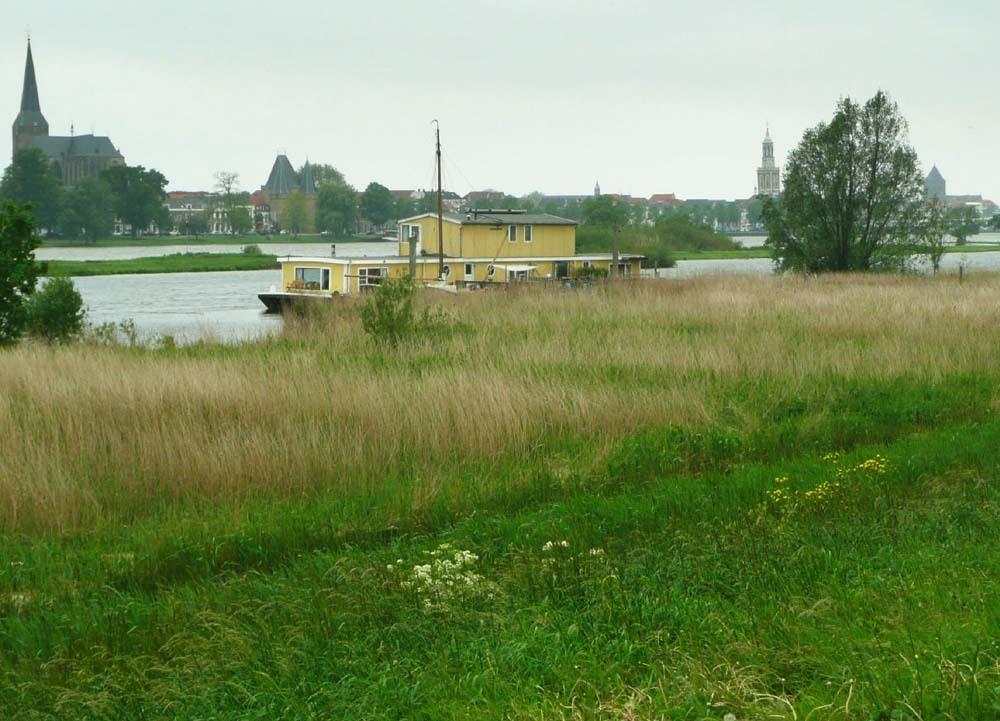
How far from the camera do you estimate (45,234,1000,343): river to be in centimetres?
3953

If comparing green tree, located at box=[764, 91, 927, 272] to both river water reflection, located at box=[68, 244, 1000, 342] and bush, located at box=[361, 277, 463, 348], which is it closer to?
river water reflection, located at box=[68, 244, 1000, 342]

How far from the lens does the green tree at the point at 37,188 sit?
111812 millimetres

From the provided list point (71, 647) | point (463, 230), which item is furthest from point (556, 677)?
point (463, 230)

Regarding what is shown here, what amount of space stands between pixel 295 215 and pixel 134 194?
23301mm

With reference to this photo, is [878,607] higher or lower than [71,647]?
higher

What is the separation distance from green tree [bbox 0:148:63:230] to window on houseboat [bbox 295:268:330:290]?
6904 cm

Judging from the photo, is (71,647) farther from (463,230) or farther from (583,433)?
(463,230)

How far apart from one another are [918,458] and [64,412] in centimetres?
889

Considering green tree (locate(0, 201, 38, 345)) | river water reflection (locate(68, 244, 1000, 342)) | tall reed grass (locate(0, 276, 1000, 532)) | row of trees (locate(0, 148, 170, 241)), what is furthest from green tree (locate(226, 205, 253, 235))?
tall reed grass (locate(0, 276, 1000, 532))

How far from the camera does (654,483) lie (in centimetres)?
1101

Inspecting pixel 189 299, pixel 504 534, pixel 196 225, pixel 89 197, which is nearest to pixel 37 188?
pixel 89 197

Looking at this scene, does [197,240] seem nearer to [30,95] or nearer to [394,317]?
[30,95]

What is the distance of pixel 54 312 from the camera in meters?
31.9

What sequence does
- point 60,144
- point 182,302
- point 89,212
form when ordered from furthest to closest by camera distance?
1. point 60,144
2. point 89,212
3. point 182,302
